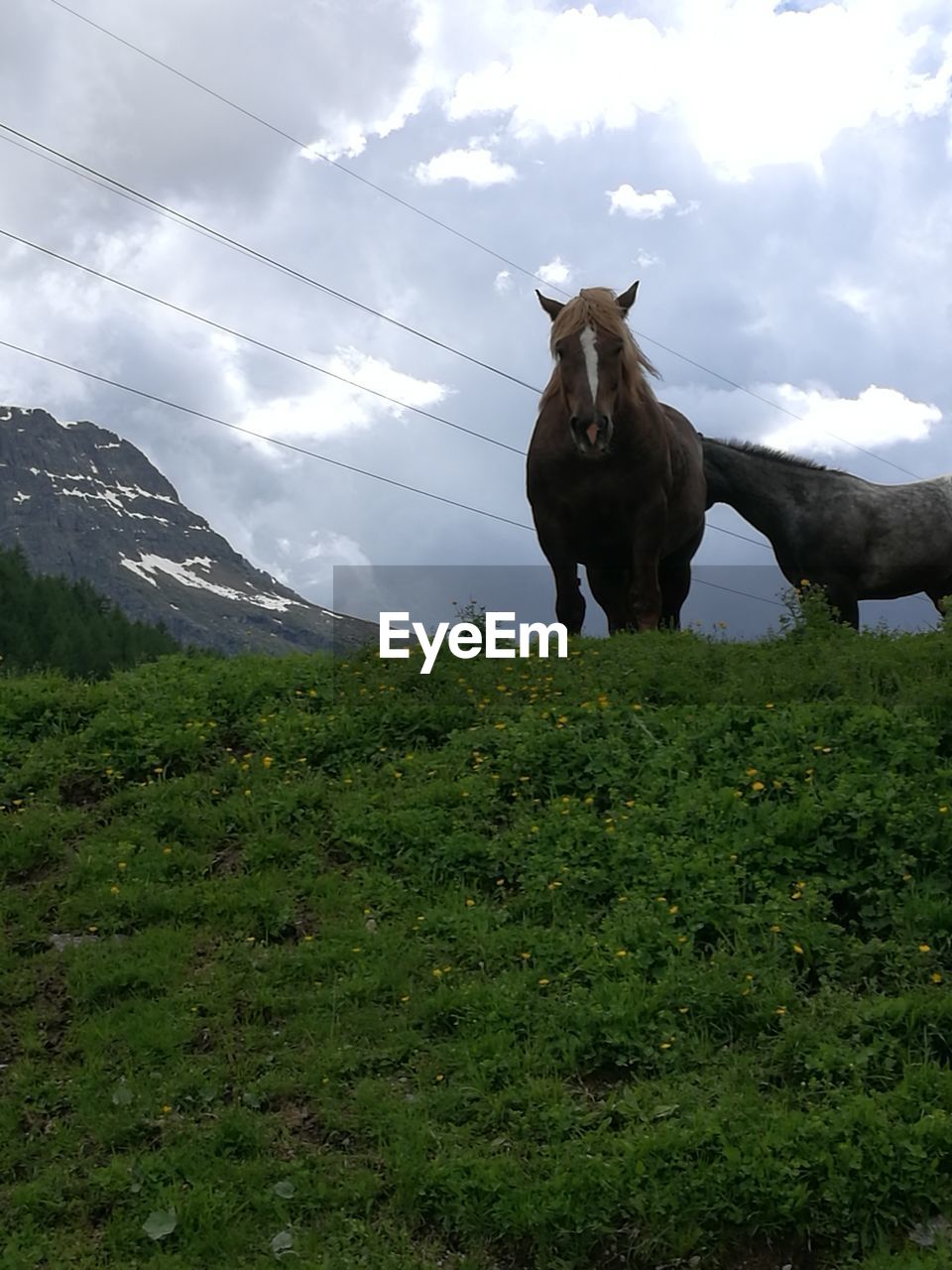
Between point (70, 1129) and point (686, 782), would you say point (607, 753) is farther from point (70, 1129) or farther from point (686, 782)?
point (70, 1129)

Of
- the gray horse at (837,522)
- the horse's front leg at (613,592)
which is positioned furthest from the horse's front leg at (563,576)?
the gray horse at (837,522)

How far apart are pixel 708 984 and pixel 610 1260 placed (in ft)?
5.64

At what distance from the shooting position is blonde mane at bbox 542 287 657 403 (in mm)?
11945

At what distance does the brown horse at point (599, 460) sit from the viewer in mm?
11719

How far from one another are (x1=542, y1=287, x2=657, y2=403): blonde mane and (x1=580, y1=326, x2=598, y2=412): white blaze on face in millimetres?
96

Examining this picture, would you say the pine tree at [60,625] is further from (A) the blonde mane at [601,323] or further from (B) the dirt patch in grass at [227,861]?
(B) the dirt patch in grass at [227,861]

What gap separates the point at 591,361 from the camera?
11719 mm

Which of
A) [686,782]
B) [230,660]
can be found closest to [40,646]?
[230,660]

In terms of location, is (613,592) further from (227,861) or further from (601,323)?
(227,861)

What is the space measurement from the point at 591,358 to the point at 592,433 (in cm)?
81

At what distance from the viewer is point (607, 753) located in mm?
9203

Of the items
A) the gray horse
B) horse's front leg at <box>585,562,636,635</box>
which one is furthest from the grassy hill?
the gray horse

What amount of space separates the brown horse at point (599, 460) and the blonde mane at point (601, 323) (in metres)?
0.01

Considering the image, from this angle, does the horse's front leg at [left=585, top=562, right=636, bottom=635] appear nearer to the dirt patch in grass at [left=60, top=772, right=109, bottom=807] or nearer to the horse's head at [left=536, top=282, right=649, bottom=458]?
the horse's head at [left=536, top=282, right=649, bottom=458]
